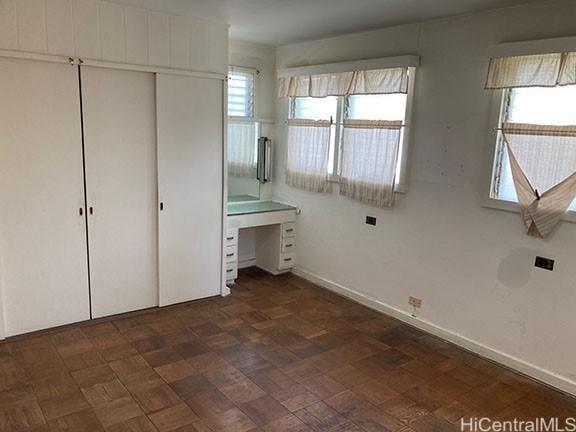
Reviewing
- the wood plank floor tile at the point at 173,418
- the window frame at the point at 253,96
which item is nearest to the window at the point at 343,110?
the window frame at the point at 253,96

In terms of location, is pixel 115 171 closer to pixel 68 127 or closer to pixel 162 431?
pixel 68 127

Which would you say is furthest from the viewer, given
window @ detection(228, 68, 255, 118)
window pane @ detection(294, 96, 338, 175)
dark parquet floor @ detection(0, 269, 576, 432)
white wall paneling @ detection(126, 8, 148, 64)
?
window @ detection(228, 68, 255, 118)

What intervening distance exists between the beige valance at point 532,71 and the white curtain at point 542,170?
0.28 metres

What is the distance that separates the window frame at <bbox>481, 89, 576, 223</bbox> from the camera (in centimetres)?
319

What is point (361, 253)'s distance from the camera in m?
4.44

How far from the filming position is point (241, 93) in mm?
4953

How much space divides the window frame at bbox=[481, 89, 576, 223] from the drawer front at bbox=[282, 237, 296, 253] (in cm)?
232

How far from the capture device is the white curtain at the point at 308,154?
466 centimetres

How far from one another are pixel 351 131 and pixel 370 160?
0.37 metres

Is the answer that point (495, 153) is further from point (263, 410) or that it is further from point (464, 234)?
point (263, 410)

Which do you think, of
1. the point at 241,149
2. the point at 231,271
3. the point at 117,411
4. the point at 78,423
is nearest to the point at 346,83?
the point at 241,149

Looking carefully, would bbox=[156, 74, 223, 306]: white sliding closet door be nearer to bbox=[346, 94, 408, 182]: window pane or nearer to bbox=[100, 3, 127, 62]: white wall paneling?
bbox=[100, 3, 127, 62]: white wall paneling

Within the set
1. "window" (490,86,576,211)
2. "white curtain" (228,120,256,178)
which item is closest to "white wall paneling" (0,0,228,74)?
"white curtain" (228,120,256,178)

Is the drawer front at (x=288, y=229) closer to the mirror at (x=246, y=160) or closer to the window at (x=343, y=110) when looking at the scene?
the mirror at (x=246, y=160)
